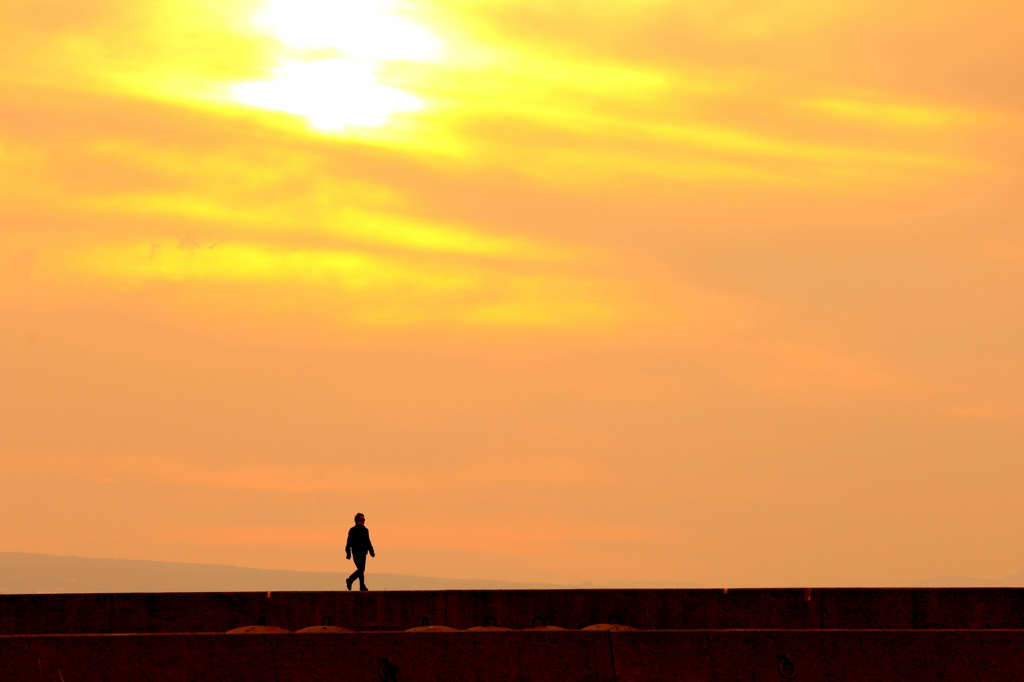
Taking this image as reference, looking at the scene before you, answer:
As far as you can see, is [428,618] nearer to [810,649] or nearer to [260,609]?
[260,609]

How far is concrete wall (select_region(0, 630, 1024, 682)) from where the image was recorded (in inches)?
471

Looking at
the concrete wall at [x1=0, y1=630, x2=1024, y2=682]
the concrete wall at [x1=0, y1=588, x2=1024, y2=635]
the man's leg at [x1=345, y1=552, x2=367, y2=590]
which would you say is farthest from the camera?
the man's leg at [x1=345, y1=552, x2=367, y2=590]

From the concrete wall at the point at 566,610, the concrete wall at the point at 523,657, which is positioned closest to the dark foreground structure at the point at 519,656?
the concrete wall at the point at 523,657

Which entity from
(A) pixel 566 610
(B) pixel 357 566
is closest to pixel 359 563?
(B) pixel 357 566

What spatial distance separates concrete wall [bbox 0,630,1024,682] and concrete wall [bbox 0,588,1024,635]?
19.1ft

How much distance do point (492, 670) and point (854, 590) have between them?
7.91 m

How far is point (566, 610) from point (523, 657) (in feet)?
20.3

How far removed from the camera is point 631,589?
725 inches

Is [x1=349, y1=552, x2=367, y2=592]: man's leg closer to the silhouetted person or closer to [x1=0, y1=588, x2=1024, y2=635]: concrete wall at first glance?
the silhouetted person

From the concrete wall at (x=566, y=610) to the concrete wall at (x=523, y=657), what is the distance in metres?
5.81

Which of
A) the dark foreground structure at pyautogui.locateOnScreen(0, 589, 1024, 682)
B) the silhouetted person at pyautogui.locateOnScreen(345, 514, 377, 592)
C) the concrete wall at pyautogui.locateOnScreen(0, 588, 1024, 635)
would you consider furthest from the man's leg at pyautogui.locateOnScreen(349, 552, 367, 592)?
the dark foreground structure at pyautogui.locateOnScreen(0, 589, 1024, 682)

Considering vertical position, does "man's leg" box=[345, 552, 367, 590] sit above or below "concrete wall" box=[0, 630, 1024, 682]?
above

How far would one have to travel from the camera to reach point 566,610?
60.1 feet

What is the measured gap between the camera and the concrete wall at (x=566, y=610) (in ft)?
60.1
